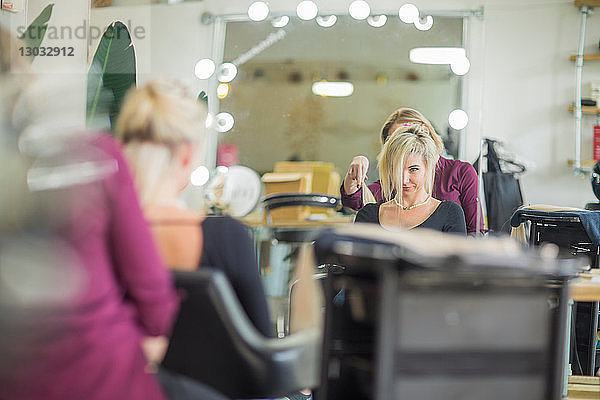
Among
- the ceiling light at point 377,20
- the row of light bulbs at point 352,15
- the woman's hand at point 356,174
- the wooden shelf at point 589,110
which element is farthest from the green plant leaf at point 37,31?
the wooden shelf at point 589,110

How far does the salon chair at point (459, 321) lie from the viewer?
1.41 meters

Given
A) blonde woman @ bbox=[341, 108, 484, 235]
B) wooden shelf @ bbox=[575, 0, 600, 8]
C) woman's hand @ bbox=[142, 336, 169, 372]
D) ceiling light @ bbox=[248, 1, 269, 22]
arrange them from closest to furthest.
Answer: woman's hand @ bbox=[142, 336, 169, 372], blonde woman @ bbox=[341, 108, 484, 235], ceiling light @ bbox=[248, 1, 269, 22], wooden shelf @ bbox=[575, 0, 600, 8]

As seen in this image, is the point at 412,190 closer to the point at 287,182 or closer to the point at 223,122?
the point at 287,182

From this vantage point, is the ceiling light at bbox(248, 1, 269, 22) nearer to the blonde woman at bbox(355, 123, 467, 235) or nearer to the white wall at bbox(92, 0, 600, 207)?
the blonde woman at bbox(355, 123, 467, 235)

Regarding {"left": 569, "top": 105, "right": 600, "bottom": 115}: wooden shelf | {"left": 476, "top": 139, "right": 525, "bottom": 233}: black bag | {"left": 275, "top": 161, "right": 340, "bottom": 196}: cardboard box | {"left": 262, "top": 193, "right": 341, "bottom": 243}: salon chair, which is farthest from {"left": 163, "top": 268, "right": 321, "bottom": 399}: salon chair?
{"left": 569, "top": 105, "right": 600, "bottom": 115}: wooden shelf

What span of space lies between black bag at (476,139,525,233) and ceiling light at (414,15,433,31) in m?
0.99

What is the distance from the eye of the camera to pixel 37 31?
2787 mm

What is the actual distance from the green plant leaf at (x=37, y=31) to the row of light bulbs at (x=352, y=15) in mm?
1143

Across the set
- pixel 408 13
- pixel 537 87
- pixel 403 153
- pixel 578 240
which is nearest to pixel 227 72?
pixel 408 13

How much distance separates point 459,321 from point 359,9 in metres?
2.74

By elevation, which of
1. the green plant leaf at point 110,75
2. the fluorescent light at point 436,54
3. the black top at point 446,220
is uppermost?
the fluorescent light at point 436,54

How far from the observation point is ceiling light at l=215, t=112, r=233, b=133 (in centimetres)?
380

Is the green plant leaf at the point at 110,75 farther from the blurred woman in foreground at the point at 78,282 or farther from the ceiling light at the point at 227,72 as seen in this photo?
the ceiling light at the point at 227,72

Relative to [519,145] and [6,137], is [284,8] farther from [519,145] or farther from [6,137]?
[6,137]
